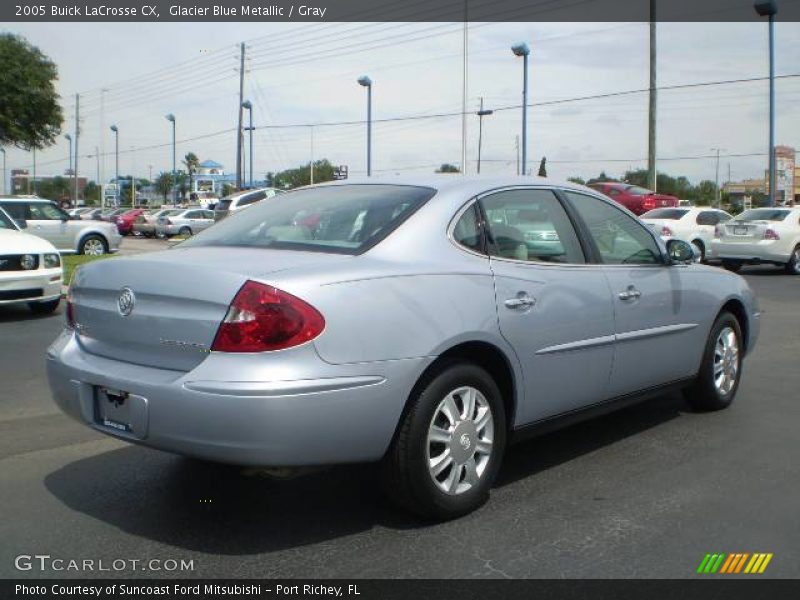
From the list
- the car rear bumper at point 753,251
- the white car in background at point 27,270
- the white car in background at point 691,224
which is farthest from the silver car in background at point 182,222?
the white car in background at point 27,270

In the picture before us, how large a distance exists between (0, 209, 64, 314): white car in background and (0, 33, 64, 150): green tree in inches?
788

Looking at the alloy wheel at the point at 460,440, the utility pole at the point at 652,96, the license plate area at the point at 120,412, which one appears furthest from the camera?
the utility pole at the point at 652,96

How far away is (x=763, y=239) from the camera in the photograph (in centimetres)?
1869

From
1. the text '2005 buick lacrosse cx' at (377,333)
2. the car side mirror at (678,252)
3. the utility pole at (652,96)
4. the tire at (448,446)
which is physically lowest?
the tire at (448,446)

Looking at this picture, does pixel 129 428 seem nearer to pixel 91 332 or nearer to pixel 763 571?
pixel 91 332

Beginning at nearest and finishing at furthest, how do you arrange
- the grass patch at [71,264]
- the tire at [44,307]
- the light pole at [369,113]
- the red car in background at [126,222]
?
the tire at [44,307]
the grass patch at [71,264]
the light pole at [369,113]
the red car in background at [126,222]

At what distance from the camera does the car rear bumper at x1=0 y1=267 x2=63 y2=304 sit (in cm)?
1029

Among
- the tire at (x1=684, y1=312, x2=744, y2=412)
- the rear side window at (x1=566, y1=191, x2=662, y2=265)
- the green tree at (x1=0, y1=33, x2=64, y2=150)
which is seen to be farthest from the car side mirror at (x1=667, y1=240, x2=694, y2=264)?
the green tree at (x1=0, y1=33, x2=64, y2=150)

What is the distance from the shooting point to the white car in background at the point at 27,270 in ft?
33.9

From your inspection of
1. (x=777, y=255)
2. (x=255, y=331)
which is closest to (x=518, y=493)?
(x=255, y=331)

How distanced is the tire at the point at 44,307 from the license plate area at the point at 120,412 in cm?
803

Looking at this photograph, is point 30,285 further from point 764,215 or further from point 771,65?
point 771,65

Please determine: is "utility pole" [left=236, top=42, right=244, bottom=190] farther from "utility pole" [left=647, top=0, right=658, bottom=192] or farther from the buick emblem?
the buick emblem

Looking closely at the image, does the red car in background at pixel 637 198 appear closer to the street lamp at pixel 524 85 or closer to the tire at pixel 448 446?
the street lamp at pixel 524 85
